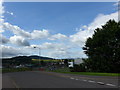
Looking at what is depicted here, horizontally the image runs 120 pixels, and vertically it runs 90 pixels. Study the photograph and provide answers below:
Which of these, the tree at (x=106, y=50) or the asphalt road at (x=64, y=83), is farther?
the tree at (x=106, y=50)

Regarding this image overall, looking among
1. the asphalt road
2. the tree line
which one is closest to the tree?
the tree line

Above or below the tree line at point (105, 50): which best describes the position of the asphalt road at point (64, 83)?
below

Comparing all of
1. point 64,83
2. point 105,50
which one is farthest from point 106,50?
point 64,83

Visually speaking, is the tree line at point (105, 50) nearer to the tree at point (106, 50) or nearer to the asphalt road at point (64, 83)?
the tree at point (106, 50)

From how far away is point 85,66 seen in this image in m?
61.9

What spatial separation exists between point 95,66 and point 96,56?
2.72 m

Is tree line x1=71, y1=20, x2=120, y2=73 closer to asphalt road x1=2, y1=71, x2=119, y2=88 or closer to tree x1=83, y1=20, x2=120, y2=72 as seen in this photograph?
tree x1=83, y1=20, x2=120, y2=72

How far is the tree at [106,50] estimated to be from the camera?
5556cm

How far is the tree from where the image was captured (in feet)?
182

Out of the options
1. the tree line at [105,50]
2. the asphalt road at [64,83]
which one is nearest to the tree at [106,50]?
the tree line at [105,50]

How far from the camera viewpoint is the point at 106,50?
183 ft

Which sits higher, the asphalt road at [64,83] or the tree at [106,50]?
the tree at [106,50]

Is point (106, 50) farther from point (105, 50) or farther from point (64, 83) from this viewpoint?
point (64, 83)

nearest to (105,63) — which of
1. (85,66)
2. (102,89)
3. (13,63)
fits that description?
(85,66)
